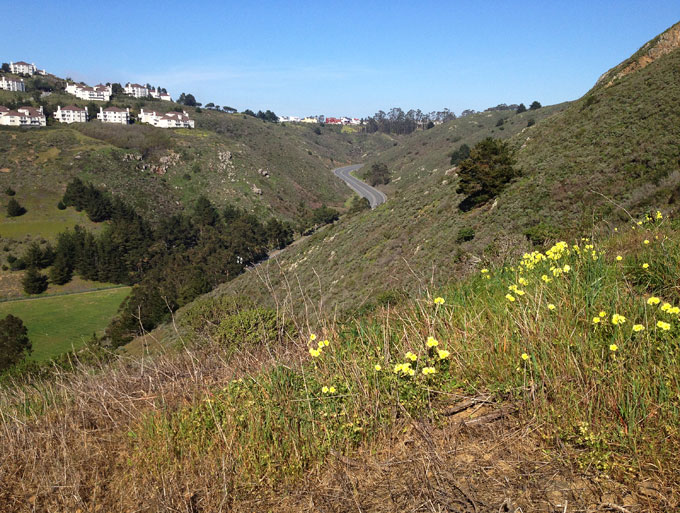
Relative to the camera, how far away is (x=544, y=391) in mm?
2289

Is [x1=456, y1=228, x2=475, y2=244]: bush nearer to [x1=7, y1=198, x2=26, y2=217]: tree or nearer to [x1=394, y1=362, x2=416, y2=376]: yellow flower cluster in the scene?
[x1=394, y1=362, x2=416, y2=376]: yellow flower cluster

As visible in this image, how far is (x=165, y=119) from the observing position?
388 feet

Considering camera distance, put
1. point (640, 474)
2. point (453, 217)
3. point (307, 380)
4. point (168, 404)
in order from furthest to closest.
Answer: point (453, 217) < point (168, 404) < point (307, 380) < point (640, 474)

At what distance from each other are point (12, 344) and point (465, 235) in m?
40.3

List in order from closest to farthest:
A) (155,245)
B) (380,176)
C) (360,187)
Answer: (155,245) → (380,176) → (360,187)

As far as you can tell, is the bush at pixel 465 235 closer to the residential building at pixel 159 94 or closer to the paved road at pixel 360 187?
the paved road at pixel 360 187

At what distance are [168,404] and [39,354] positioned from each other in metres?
50.8

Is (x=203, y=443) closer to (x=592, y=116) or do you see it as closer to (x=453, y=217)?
(x=453, y=217)

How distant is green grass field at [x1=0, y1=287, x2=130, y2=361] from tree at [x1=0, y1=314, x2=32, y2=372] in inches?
149

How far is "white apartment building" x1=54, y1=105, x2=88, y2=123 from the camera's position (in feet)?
365

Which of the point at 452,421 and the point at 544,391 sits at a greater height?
the point at 544,391

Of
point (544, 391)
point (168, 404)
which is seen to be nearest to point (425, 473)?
point (544, 391)

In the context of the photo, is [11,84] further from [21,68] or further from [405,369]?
[405,369]

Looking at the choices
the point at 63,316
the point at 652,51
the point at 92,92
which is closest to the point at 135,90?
the point at 92,92
